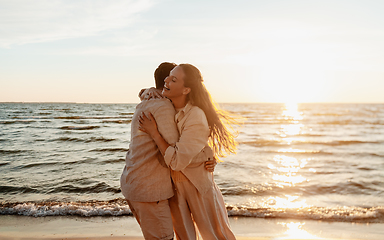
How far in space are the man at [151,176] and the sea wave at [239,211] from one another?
3.15m

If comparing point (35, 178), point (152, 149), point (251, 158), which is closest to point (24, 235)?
point (152, 149)

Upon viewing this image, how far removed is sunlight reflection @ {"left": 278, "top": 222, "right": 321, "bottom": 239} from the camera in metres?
4.73

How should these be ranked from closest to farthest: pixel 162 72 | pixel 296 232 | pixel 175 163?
pixel 175 163 < pixel 162 72 < pixel 296 232

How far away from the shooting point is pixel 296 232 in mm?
4926

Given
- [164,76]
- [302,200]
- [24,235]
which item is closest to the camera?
[164,76]

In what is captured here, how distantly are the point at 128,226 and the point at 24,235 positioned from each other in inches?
59.6

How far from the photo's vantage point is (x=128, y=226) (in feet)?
16.7

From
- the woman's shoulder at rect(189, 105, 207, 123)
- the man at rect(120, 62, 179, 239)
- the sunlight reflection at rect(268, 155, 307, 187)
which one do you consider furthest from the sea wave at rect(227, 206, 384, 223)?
the woman's shoulder at rect(189, 105, 207, 123)

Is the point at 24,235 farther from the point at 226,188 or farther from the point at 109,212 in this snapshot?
the point at 226,188

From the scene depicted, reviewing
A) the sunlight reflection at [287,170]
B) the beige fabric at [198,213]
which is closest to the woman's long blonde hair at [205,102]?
the beige fabric at [198,213]

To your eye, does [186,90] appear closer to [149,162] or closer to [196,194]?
[149,162]

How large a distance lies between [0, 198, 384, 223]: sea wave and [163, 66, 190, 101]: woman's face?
3615mm

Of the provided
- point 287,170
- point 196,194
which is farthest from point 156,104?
point 287,170

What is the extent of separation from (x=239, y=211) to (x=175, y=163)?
3.72 metres
